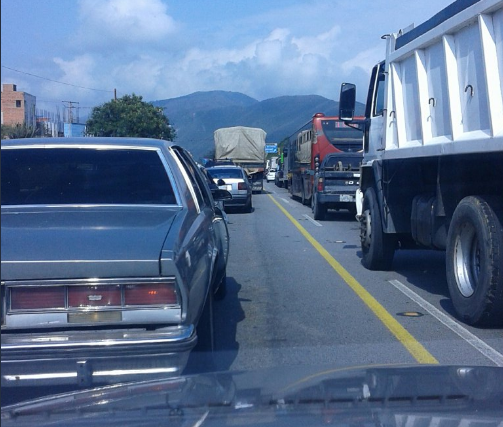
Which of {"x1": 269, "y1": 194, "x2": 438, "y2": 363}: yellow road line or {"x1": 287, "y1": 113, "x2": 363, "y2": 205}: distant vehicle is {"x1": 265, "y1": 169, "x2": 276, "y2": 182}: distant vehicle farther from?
{"x1": 269, "y1": 194, "x2": 438, "y2": 363}: yellow road line

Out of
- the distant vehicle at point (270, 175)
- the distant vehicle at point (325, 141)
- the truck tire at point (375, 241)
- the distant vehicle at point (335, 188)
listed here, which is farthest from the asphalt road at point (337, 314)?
the distant vehicle at point (270, 175)

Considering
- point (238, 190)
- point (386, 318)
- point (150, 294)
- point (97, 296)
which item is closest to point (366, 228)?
point (386, 318)

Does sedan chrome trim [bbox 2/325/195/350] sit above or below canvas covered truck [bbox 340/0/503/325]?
below

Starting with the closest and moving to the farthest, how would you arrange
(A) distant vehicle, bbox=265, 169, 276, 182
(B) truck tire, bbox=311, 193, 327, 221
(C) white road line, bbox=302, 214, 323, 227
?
(C) white road line, bbox=302, 214, 323, 227 → (B) truck tire, bbox=311, 193, 327, 221 → (A) distant vehicle, bbox=265, 169, 276, 182

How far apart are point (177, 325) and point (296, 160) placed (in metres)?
27.4

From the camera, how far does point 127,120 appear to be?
3691 cm

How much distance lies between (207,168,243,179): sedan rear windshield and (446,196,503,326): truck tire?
17.2m

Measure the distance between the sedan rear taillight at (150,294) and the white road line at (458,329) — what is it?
9.75ft

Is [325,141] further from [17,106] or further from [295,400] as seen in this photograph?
[17,106]

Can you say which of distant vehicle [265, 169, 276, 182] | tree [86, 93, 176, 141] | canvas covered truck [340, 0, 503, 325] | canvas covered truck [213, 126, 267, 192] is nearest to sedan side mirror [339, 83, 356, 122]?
canvas covered truck [340, 0, 503, 325]

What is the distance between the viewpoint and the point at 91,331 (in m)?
4.61

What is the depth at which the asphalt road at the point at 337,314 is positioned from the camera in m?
6.44

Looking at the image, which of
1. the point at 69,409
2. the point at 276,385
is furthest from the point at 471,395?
the point at 69,409

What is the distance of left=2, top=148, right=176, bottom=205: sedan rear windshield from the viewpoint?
607cm
